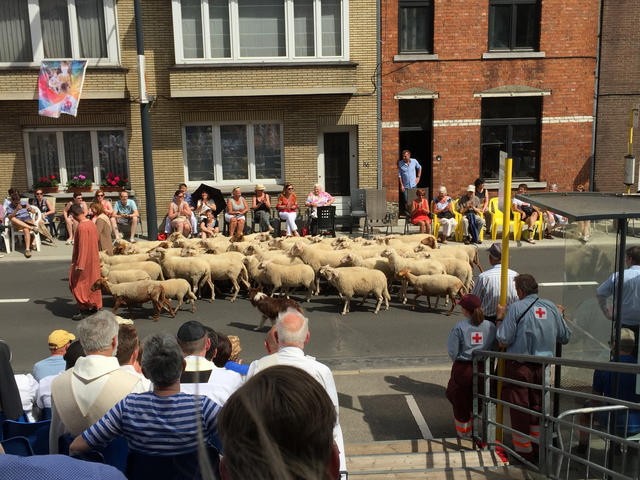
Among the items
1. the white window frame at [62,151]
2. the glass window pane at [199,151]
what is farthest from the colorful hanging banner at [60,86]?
the glass window pane at [199,151]

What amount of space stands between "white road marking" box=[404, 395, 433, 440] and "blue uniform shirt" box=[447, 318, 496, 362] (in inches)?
36.5

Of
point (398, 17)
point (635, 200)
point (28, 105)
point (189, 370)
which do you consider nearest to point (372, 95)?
point (398, 17)

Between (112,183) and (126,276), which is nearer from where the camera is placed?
(126,276)

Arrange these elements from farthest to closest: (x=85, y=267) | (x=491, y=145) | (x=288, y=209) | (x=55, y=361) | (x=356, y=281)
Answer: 1. (x=491, y=145)
2. (x=288, y=209)
3. (x=356, y=281)
4. (x=85, y=267)
5. (x=55, y=361)

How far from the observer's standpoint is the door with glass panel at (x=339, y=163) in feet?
70.0

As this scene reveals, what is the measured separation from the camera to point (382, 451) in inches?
237

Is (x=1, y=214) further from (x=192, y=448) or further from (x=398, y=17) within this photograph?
(x=192, y=448)

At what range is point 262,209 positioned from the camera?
19.3 meters

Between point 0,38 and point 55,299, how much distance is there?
10975 millimetres

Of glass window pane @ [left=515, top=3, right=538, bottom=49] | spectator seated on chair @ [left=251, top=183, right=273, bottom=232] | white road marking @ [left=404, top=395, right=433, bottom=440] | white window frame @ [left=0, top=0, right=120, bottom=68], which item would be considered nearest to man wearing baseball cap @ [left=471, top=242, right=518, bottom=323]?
white road marking @ [left=404, top=395, right=433, bottom=440]

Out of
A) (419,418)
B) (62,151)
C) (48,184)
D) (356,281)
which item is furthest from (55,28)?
(419,418)

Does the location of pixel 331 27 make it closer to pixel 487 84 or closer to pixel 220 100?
pixel 220 100

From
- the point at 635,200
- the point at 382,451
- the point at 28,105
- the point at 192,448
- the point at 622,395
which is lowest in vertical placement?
the point at 382,451

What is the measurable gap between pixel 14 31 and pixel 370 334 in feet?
52.6
